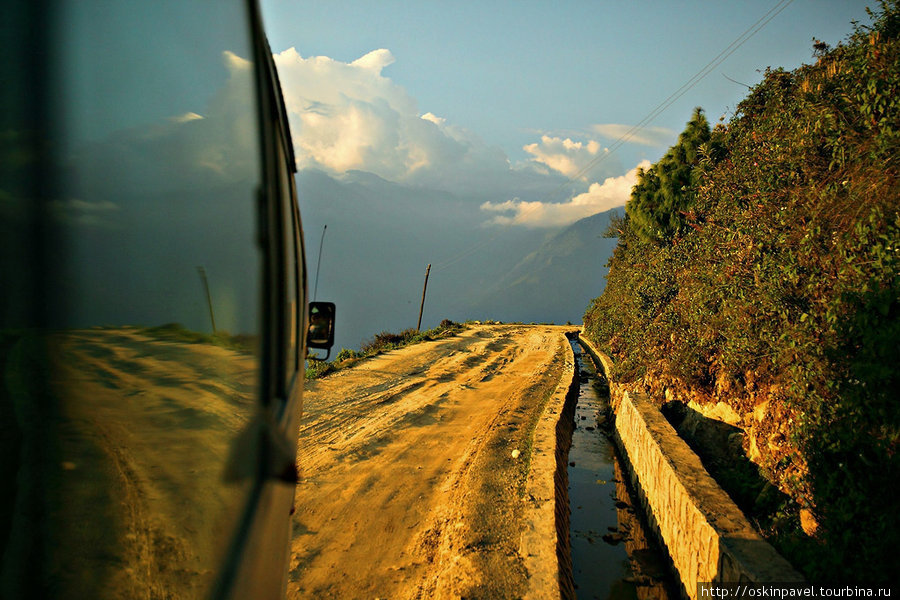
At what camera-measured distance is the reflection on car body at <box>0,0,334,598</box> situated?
59 cm

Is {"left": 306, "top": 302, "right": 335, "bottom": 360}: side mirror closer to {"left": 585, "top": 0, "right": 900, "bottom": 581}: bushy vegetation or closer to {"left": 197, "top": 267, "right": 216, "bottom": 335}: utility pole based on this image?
{"left": 197, "top": 267, "right": 216, "bottom": 335}: utility pole

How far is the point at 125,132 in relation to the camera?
80 centimetres

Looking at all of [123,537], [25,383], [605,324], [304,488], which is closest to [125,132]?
[25,383]

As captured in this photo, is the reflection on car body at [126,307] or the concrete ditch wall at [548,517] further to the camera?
the concrete ditch wall at [548,517]

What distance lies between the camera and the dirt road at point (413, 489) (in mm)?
3760

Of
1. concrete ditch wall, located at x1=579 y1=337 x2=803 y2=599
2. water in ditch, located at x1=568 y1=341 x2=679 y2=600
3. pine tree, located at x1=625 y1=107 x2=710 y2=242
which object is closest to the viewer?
concrete ditch wall, located at x1=579 y1=337 x2=803 y2=599

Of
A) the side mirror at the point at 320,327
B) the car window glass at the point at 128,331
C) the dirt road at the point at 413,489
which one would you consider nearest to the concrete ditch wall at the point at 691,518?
the dirt road at the point at 413,489

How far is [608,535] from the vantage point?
5.23 m

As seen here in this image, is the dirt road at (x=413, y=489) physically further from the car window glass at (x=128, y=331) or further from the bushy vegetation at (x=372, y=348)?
the car window glass at (x=128, y=331)

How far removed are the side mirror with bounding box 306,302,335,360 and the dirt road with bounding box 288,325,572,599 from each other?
1745mm

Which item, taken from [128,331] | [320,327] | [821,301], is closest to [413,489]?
[320,327]

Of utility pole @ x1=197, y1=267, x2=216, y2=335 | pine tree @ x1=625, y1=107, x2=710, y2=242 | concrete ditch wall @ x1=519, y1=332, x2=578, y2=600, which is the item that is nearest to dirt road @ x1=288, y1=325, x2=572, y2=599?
concrete ditch wall @ x1=519, y1=332, x2=578, y2=600

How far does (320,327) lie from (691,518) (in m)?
3.04

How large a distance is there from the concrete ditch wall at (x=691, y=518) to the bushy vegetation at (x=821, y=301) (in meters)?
0.29
